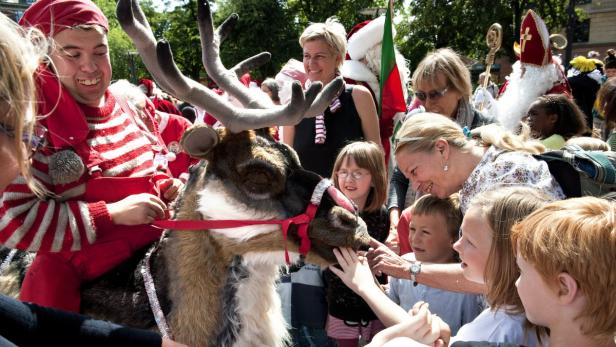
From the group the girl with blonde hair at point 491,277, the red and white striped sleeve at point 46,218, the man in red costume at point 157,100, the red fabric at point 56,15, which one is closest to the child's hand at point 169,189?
the red and white striped sleeve at point 46,218

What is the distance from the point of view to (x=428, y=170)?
10.5 feet

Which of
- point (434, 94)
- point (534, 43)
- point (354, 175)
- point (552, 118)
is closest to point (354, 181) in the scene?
point (354, 175)

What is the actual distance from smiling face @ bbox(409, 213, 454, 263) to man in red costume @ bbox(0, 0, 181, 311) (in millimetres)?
1664

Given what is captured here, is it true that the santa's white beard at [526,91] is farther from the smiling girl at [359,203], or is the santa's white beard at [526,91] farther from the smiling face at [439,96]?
the smiling girl at [359,203]

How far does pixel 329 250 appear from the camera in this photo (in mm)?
2613

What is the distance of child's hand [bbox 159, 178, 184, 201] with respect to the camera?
2773 millimetres

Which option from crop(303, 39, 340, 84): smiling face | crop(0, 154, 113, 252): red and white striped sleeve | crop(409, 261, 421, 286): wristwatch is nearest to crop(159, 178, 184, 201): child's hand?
crop(0, 154, 113, 252): red and white striped sleeve

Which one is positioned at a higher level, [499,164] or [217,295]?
[499,164]

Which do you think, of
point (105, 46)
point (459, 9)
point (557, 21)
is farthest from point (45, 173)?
point (557, 21)

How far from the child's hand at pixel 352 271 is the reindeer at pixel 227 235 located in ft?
0.15

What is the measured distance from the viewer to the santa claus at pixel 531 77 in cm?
729

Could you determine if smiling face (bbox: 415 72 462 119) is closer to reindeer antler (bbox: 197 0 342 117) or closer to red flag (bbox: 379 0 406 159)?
red flag (bbox: 379 0 406 159)

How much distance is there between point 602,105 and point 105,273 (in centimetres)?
551

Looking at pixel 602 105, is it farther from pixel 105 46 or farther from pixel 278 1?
pixel 278 1
